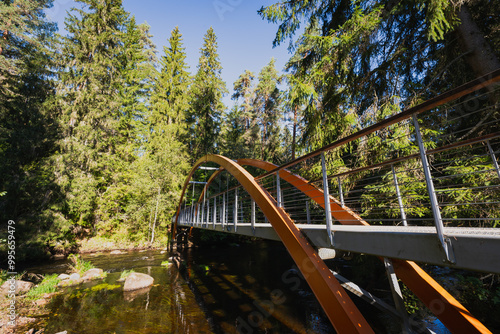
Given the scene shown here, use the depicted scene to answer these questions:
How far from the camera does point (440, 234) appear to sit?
1.68 m

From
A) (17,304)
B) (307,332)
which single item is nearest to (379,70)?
(307,332)

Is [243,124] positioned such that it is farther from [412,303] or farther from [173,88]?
[412,303]

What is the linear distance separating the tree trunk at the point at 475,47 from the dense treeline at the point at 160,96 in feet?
0.07

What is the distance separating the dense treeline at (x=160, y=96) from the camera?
4801 millimetres

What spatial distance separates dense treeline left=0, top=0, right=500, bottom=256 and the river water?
15.6 feet

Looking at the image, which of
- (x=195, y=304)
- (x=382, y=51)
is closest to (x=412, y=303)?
(x=195, y=304)

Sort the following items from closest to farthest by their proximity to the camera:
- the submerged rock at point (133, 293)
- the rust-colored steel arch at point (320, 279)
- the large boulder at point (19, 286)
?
the rust-colored steel arch at point (320, 279) < the large boulder at point (19, 286) < the submerged rock at point (133, 293)

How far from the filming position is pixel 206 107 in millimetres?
23125

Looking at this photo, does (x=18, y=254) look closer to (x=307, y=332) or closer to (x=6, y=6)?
(x=6, y=6)

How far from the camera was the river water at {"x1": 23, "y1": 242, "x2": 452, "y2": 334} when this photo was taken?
19.2 feet

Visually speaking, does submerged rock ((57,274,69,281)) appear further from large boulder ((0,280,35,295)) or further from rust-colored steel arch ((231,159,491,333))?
rust-colored steel arch ((231,159,491,333))

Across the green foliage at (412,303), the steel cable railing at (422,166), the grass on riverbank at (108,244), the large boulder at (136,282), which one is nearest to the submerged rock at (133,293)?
the large boulder at (136,282)

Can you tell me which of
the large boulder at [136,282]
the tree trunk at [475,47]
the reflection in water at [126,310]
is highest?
the tree trunk at [475,47]

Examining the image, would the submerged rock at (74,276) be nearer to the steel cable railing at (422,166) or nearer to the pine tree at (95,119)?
the pine tree at (95,119)
